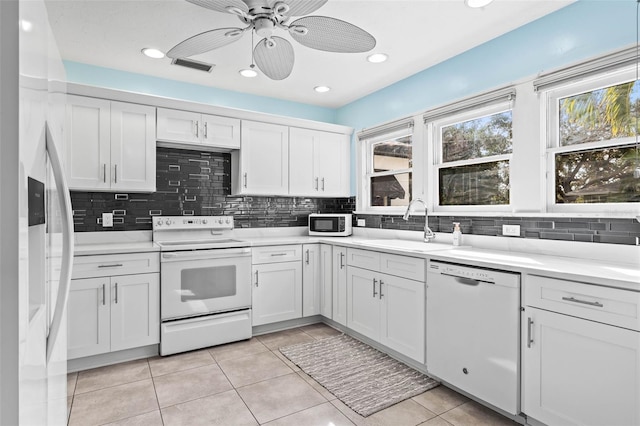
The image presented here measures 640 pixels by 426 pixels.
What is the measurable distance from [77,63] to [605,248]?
4.35m

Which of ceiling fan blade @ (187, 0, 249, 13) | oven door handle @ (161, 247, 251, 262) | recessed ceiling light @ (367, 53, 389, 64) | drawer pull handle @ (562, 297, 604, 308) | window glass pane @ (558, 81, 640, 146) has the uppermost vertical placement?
recessed ceiling light @ (367, 53, 389, 64)

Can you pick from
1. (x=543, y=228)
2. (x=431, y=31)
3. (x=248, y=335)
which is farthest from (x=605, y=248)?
(x=248, y=335)

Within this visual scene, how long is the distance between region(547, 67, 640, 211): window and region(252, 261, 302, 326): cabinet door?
236cm

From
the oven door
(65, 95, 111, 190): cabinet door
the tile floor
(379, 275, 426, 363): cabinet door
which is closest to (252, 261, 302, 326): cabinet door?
the oven door

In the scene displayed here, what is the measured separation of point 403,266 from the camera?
2783 mm

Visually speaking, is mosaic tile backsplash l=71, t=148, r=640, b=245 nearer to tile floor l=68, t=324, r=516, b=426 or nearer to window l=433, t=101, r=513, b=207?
window l=433, t=101, r=513, b=207

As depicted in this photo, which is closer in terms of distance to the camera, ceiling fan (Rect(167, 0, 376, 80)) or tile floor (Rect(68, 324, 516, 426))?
ceiling fan (Rect(167, 0, 376, 80))

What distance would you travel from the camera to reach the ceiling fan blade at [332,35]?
1.95 metres

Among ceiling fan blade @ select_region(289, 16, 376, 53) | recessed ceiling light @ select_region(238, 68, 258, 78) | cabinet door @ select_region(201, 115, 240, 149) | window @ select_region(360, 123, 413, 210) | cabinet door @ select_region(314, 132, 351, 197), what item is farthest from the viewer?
cabinet door @ select_region(314, 132, 351, 197)

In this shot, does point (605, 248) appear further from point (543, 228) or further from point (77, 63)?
point (77, 63)

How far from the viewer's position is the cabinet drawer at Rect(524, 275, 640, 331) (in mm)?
1576

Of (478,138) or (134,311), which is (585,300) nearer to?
(478,138)

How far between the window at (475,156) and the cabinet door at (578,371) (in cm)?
131

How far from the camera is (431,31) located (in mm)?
2740
